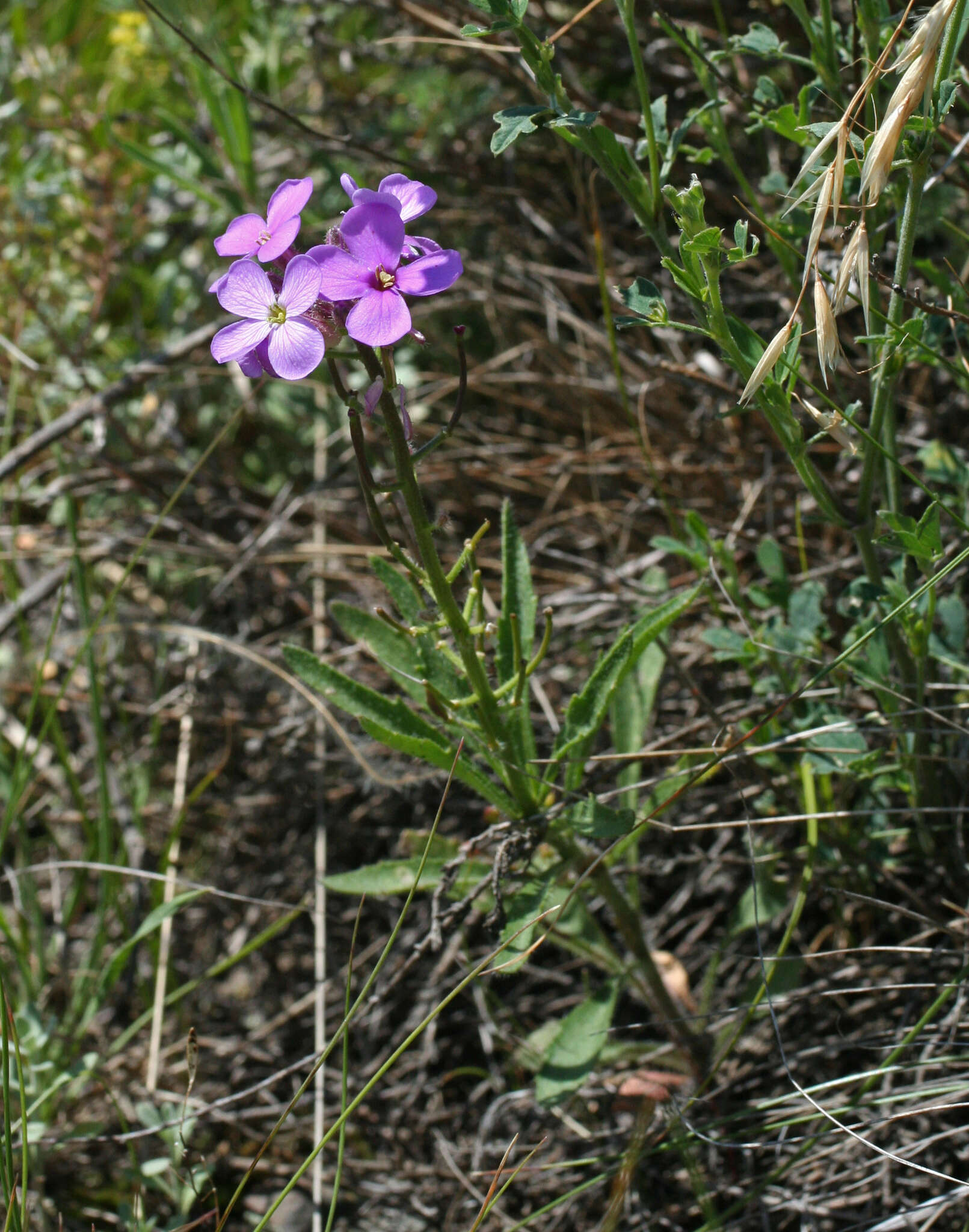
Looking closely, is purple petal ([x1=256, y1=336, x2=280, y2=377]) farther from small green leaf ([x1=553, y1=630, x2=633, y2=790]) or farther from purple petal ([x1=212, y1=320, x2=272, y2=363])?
small green leaf ([x1=553, y1=630, x2=633, y2=790])

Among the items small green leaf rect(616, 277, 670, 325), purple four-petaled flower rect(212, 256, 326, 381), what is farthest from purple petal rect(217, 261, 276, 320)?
small green leaf rect(616, 277, 670, 325)

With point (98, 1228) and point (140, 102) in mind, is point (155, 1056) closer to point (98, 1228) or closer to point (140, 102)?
point (98, 1228)

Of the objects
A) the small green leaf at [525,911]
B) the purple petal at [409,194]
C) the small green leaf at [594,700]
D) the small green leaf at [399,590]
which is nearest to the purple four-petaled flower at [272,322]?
the purple petal at [409,194]

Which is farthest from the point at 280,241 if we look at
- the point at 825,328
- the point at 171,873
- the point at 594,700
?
the point at 171,873

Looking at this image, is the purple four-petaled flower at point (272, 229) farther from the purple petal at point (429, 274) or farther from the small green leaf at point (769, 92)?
the small green leaf at point (769, 92)

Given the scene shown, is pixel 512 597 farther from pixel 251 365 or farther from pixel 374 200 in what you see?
pixel 374 200

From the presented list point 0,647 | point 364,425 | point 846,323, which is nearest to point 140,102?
point 364,425
